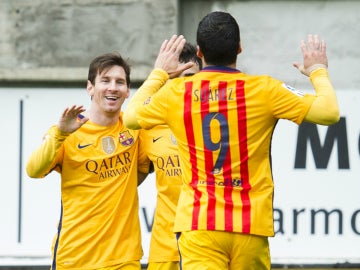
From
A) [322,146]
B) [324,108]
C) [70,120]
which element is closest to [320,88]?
[324,108]

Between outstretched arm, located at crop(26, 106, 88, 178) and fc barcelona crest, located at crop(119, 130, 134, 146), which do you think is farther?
fc barcelona crest, located at crop(119, 130, 134, 146)

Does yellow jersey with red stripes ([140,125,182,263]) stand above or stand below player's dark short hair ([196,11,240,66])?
below

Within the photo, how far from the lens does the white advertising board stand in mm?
10141

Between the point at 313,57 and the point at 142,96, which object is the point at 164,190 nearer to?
the point at 142,96

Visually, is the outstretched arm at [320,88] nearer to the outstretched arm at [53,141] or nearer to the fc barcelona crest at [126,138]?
the outstretched arm at [53,141]

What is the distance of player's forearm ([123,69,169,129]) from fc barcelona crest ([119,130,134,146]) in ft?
3.14

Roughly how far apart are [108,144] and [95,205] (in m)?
0.40

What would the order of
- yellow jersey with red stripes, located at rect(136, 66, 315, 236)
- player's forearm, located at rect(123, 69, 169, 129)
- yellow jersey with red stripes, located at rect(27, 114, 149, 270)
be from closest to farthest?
yellow jersey with red stripes, located at rect(136, 66, 315, 236) < player's forearm, located at rect(123, 69, 169, 129) < yellow jersey with red stripes, located at rect(27, 114, 149, 270)

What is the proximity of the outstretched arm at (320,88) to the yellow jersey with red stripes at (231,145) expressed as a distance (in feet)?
0.20

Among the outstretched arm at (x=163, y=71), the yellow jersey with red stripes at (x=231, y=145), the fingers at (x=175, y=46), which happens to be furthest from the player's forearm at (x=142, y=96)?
the yellow jersey with red stripes at (x=231, y=145)

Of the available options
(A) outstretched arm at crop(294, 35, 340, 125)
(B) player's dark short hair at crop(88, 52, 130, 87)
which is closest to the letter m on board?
(B) player's dark short hair at crop(88, 52, 130, 87)

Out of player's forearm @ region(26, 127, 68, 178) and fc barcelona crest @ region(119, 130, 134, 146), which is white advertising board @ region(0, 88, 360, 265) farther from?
player's forearm @ region(26, 127, 68, 178)

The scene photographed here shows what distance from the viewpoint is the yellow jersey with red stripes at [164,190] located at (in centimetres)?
702

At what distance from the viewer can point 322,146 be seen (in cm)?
1030
